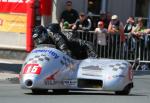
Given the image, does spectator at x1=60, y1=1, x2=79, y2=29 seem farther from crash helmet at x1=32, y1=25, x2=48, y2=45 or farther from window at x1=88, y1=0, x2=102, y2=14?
crash helmet at x1=32, y1=25, x2=48, y2=45

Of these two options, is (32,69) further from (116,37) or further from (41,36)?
(116,37)

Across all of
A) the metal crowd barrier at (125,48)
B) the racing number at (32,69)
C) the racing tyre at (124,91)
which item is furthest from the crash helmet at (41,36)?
the metal crowd barrier at (125,48)

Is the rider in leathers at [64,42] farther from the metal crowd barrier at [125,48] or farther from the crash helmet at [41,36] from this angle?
the metal crowd barrier at [125,48]

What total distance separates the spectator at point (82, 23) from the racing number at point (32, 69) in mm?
8629

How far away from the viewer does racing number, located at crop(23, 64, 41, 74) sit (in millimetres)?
13242

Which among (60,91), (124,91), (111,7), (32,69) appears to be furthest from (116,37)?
(32,69)

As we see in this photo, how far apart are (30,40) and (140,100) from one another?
402 inches

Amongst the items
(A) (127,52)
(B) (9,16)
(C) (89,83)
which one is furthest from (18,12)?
(C) (89,83)

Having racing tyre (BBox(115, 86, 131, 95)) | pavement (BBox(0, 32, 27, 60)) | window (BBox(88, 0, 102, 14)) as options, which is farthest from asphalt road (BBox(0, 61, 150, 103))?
window (BBox(88, 0, 102, 14))

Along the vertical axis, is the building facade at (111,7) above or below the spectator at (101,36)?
above

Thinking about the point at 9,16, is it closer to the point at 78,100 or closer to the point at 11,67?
the point at 11,67

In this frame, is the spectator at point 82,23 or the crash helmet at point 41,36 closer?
the crash helmet at point 41,36

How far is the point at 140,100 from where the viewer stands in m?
12.8

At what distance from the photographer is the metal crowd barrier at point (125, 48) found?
22.2 metres
